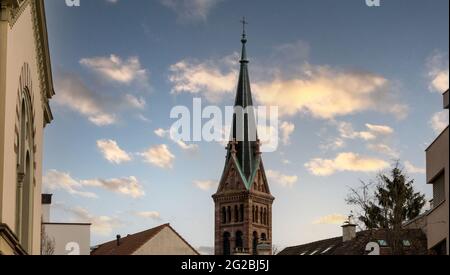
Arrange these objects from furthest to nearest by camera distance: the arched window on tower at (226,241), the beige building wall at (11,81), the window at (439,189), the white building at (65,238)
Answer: the arched window on tower at (226,241)
the white building at (65,238)
the window at (439,189)
the beige building wall at (11,81)

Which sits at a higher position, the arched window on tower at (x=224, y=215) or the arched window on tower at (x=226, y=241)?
the arched window on tower at (x=224, y=215)

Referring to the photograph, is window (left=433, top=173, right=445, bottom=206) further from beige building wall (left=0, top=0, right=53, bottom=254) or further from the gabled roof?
the gabled roof

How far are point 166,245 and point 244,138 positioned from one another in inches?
3169

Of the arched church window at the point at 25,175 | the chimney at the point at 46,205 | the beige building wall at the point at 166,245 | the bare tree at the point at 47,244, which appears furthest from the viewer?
the beige building wall at the point at 166,245

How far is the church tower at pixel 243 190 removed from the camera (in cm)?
14438

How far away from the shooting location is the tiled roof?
167 feet

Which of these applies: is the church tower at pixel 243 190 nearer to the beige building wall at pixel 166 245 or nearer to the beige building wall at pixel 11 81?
the beige building wall at pixel 166 245

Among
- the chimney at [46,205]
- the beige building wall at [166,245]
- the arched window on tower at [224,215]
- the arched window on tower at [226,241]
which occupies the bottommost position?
the beige building wall at [166,245]

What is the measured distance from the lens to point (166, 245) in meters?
67.1

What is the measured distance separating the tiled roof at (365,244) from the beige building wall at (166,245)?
33.4 ft

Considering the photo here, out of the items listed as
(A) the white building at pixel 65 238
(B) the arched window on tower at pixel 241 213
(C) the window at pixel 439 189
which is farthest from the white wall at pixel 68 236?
(B) the arched window on tower at pixel 241 213

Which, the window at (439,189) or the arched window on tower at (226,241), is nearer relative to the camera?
the window at (439,189)
